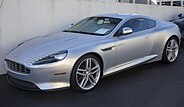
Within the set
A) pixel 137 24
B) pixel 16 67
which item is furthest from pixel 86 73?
pixel 137 24

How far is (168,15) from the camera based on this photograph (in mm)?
10586

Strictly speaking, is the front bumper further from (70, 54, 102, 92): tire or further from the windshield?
the windshield

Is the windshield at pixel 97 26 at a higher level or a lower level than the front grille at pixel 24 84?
higher

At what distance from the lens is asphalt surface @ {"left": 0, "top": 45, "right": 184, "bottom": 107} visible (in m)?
3.87

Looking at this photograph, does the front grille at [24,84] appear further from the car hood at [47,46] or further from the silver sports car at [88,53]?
the car hood at [47,46]

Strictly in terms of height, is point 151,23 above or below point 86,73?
above

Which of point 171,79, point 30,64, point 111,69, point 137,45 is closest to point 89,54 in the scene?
point 111,69

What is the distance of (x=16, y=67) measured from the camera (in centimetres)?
412

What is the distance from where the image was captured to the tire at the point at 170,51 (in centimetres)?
605

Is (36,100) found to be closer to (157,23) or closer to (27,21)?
(27,21)

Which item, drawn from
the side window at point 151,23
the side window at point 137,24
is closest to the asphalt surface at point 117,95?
the side window at point 137,24

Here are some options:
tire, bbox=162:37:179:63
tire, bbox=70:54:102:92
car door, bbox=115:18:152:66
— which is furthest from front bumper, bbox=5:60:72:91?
tire, bbox=162:37:179:63

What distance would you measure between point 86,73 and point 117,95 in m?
0.66

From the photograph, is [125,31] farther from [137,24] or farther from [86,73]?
[86,73]
